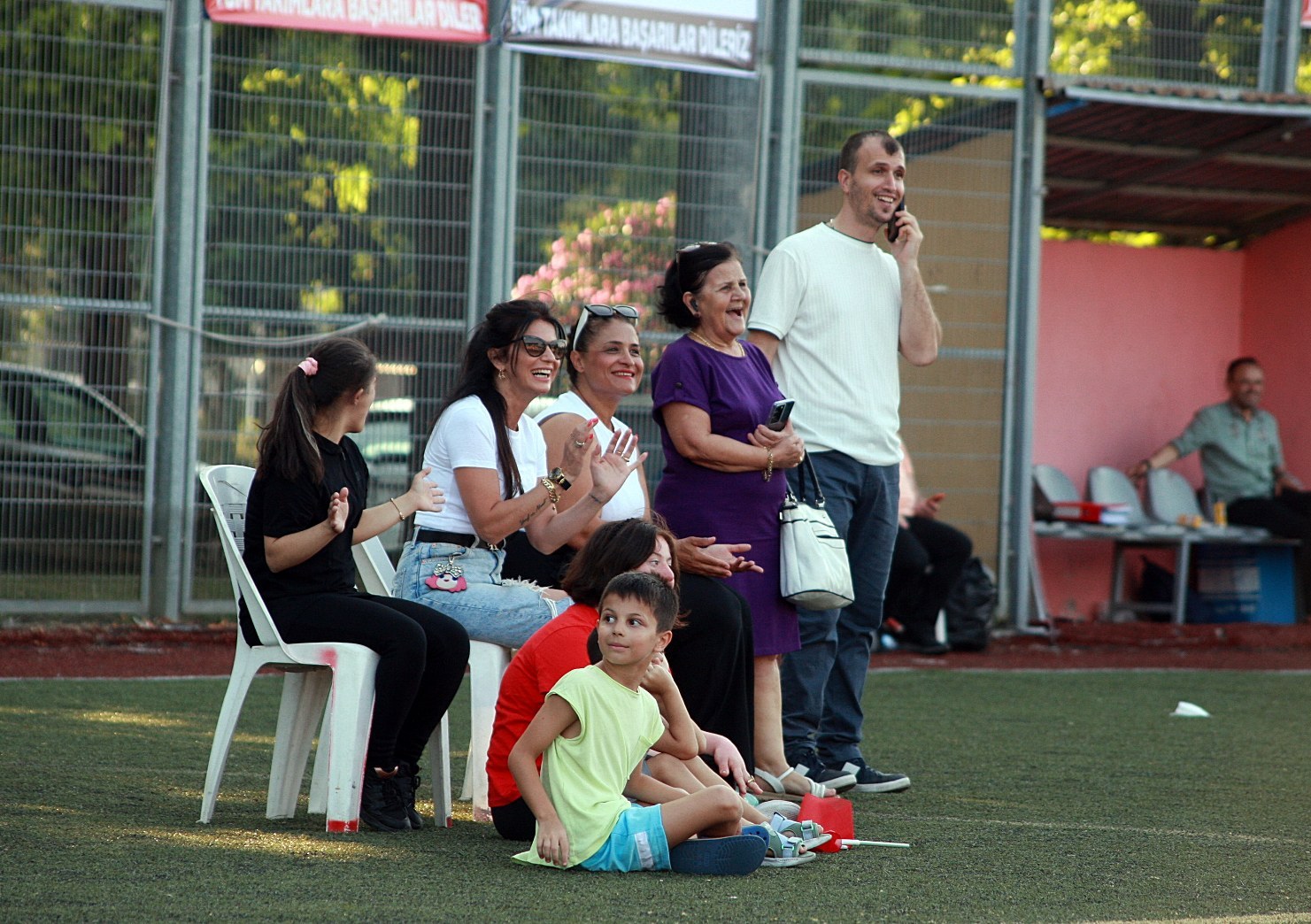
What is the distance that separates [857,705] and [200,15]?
5955mm

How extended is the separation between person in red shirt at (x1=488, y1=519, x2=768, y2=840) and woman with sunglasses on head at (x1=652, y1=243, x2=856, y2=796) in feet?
2.15

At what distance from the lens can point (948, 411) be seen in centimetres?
1047

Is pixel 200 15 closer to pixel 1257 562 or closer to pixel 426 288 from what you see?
pixel 426 288

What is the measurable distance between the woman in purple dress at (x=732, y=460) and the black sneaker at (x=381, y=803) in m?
1.10

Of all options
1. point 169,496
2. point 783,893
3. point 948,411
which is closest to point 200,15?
point 169,496

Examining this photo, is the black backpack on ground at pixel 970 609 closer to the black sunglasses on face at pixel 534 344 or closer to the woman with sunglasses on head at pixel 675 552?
the woman with sunglasses on head at pixel 675 552

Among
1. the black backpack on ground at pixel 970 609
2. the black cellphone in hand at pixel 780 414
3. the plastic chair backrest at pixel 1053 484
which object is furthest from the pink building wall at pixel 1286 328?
the black cellphone in hand at pixel 780 414

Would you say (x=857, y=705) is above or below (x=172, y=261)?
below

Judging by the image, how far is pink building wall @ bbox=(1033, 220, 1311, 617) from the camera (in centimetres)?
1269

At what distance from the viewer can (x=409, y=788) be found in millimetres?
4246

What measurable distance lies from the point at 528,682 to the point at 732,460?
110 cm

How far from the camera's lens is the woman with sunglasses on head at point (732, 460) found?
4.79 meters

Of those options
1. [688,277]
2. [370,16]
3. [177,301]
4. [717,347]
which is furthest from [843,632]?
[370,16]

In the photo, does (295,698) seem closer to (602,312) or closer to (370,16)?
(602,312)
